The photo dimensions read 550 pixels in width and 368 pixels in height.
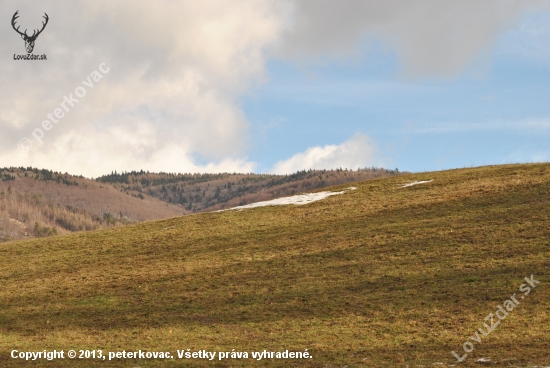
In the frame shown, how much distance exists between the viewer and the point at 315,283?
33.1 m

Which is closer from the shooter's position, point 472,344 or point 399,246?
point 472,344

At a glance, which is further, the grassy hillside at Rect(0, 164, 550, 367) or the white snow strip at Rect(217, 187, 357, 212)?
the white snow strip at Rect(217, 187, 357, 212)

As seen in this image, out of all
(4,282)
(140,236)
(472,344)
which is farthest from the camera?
(140,236)

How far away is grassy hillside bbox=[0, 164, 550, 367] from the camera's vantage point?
24297 millimetres

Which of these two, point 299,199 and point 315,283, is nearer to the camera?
point 315,283

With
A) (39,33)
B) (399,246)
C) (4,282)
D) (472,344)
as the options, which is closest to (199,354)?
(472,344)

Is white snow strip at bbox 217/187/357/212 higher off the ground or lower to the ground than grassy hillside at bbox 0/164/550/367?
higher

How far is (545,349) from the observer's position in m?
21.0

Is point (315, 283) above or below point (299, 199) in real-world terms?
below

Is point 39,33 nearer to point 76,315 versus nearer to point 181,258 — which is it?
point 181,258

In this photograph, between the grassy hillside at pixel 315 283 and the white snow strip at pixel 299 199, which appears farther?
the white snow strip at pixel 299 199

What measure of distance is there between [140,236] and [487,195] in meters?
29.3

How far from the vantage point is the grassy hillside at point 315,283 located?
2430cm

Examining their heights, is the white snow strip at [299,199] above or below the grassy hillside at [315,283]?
above
